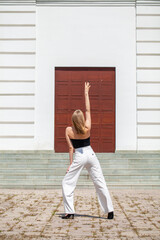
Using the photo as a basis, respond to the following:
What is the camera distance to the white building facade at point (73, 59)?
14.8 meters

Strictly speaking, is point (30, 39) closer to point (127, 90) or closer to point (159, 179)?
point (127, 90)

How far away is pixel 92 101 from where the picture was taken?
15.1m

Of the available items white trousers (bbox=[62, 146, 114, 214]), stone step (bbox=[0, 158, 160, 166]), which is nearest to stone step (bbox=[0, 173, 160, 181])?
stone step (bbox=[0, 158, 160, 166])

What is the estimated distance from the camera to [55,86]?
1516 centimetres

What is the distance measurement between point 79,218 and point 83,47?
958 cm

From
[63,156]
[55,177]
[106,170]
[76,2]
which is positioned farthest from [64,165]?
[76,2]

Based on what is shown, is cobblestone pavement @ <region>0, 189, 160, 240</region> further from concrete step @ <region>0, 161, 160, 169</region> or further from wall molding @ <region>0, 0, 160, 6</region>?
wall molding @ <region>0, 0, 160, 6</region>

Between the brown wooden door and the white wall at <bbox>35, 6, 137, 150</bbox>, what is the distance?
0.78ft

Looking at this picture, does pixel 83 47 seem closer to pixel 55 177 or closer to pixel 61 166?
pixel 61 166

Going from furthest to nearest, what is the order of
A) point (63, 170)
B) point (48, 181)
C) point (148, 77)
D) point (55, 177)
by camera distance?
point (148, 77), point (63, 170), point (55, 177), point (48, 181)

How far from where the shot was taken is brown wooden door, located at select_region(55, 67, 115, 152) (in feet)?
49.5

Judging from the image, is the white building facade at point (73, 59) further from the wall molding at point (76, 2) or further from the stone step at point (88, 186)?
the stone step at point (88, 186)

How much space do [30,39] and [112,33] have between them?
10.6 ft

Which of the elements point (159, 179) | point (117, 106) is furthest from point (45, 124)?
point (159, 179)
